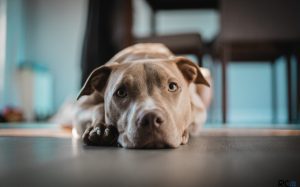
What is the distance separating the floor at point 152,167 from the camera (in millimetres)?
819

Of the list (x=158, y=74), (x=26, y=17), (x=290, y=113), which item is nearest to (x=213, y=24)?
(x=290, y=113)

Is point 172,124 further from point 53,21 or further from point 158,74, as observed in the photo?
point 53,21

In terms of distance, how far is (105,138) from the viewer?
1465 mm

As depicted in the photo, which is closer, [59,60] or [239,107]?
[239,107]

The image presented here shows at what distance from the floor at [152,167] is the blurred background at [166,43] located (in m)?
1.88

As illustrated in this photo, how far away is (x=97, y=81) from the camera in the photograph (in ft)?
5.41

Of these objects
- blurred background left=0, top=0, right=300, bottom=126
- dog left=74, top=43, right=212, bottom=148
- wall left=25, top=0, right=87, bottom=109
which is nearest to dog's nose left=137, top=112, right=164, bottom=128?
dog left=74, top=43, right=212, bottom=148

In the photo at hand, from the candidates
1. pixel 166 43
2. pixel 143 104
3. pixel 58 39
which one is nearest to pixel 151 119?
pixel 143 104

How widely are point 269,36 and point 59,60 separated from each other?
4149 mm

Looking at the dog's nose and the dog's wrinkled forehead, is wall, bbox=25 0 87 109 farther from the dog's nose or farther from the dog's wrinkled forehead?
the dog's nose

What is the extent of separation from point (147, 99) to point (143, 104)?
5 cm

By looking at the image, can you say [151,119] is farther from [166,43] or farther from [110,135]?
[166,43]

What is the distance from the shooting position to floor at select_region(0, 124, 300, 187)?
82 centimetres

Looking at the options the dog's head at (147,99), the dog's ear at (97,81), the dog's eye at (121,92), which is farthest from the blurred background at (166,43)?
the dog's eye at (121,92)
